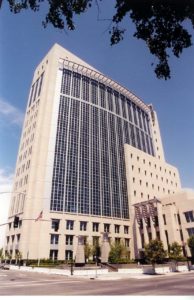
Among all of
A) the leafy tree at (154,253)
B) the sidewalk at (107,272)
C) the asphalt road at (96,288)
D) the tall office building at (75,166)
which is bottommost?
the asphalt road at (96,288)

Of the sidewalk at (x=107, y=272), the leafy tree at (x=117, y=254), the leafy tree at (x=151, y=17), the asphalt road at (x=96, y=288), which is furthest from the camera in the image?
the leafy tree at (x=117, y=254)

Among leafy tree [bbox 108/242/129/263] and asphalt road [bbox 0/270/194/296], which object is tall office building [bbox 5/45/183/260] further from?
asphalt road [bbox 0/270/194/296]

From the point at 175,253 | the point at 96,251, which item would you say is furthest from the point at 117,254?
the point at 175,253

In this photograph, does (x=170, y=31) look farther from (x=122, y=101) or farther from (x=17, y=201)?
(x=122, y=101)

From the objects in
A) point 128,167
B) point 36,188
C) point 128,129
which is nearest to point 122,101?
point 128,129

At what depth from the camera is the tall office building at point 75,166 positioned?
202 feet

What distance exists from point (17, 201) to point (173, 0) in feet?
228

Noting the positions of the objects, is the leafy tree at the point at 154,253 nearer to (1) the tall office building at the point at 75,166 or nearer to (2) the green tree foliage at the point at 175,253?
(2) the green tree foliage at the point at 175,253

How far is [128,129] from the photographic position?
9081 centimetres

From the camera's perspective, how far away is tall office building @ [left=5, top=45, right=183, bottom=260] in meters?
61.5

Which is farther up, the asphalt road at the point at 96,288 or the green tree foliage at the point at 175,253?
the green tree foliage at the point at 175,253

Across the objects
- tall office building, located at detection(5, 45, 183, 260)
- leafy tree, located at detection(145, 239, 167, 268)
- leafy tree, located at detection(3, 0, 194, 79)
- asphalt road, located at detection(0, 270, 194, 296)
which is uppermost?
tall office building, located at detection(5, 45, 183, 260)

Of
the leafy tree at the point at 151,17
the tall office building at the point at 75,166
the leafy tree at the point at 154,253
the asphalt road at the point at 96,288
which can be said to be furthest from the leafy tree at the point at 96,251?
the leafy tree at the point at 151,17

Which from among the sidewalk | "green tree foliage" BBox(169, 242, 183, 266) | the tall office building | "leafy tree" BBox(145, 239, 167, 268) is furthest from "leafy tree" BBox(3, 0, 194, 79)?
"green tree foliage" BBox(169, 242, 183, 266)
